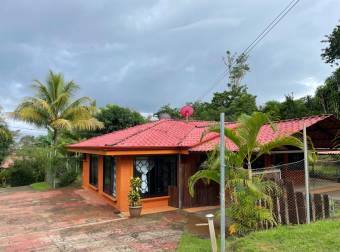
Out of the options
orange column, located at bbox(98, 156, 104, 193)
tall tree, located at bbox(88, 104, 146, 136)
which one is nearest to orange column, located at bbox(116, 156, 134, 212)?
orange column, located at bbox(98, 156, 104, 193)

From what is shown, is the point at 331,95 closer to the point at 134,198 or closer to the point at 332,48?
the point at 332,48

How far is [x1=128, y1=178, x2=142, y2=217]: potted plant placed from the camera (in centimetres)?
1095

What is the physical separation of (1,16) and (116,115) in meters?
15.2

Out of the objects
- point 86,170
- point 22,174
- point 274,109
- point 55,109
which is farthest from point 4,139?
point 274,109

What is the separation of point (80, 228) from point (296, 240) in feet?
20.8

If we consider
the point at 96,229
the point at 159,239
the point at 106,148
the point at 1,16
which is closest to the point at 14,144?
the point at 1,16

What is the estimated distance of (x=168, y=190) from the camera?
12.7 metres

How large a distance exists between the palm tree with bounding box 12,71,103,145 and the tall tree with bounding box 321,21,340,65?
20.4 metres

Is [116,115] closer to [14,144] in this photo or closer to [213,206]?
[14,144]

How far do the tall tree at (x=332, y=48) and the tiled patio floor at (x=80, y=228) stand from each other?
22.4 m

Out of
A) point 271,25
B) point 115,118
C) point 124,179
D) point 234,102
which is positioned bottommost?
point 124,179

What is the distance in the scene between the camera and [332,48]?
26.9 meters

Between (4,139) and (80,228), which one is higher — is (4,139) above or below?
above

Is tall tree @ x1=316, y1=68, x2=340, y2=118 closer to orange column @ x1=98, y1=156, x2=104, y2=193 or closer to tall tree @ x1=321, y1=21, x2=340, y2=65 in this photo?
tall tree @ x1=321, y1=21, x2=340, y2=65
